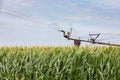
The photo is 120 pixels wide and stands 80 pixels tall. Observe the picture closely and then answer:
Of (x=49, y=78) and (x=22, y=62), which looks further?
(x=22, y=62)

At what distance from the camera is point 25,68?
8250mm

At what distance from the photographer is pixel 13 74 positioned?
8297 millimetres

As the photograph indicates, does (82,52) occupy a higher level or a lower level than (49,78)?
higher

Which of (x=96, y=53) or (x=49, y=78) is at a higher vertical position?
(x=96, y=53)

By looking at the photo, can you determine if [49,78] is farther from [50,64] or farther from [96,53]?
[96,53]

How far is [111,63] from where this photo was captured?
7699 millimetres

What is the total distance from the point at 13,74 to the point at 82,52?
4.84 feet

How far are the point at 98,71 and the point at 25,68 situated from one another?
1.56m

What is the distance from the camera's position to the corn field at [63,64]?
760cm

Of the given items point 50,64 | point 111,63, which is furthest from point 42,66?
point 111,63

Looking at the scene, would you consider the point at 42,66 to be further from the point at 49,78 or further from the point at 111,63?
the point at 111,63

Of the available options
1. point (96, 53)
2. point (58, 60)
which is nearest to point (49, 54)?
point (58, 60)

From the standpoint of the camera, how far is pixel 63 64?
7922 mm

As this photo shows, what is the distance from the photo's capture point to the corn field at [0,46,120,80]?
7.60 meters
